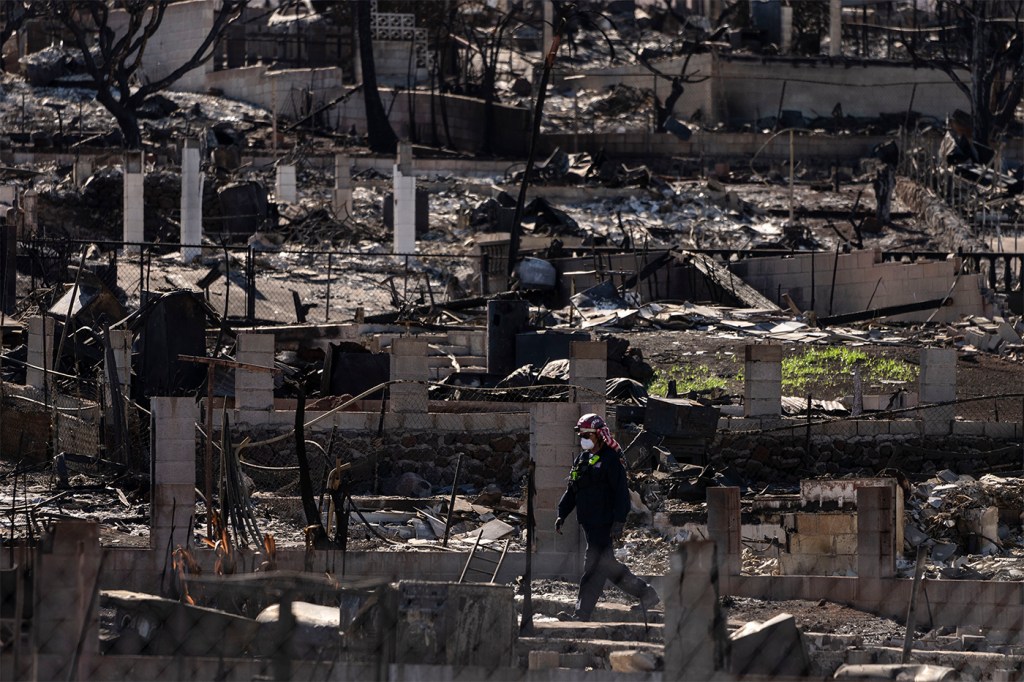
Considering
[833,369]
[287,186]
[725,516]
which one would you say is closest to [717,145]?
[287,186]

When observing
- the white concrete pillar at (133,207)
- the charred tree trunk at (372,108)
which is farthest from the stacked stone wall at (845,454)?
the charred tree trunk at (372,108)

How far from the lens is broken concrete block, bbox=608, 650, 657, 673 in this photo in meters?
9.47

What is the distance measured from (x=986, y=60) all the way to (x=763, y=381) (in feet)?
72.1

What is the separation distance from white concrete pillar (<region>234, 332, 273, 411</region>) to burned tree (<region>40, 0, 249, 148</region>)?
1511 centimetres

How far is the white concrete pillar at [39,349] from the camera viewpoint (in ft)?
65.6

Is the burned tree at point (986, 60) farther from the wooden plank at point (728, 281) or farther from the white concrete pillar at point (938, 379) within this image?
the white concrete pillar at point (938, 379)

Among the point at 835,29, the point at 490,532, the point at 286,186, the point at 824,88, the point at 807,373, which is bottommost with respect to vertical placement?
the point at 490,532

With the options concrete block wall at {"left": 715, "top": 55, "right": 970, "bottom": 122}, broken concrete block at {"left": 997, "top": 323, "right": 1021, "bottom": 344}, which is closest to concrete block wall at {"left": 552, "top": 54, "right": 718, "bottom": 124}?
concrete block wall at {"left": 715, "top": 55, "right": 970, "bottom": 122}

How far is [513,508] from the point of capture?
17.3 m

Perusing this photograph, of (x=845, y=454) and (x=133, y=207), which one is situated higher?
(x=133, y=207)

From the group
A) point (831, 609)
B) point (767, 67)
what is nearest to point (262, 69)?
point (767, 67)

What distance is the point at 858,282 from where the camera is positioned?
90.7ft

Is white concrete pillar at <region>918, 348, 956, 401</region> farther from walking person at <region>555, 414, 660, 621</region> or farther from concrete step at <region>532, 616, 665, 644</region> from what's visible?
concrete step at <region>532, 616, 665, 644</region>

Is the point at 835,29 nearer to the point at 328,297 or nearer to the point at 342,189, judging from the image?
the point at 342,189
